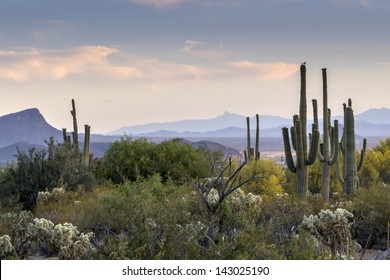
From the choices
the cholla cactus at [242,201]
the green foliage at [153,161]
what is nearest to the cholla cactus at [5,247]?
the cholla cactus at [242,201]

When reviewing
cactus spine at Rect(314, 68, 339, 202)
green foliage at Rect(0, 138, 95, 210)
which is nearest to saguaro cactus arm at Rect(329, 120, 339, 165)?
cactus spine at Rect(314, 68, 339, 202)

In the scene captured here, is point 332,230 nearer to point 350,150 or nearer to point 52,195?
point 52,195

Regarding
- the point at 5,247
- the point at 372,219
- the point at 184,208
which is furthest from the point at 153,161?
the point at 5,247

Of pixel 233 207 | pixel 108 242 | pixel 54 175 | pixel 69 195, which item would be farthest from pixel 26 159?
pixel 108 242

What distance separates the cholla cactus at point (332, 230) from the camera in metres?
10.9

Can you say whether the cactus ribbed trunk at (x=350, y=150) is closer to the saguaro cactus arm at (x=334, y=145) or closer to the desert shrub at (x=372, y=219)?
the saguaro cactus arm at (x=334, y=145)

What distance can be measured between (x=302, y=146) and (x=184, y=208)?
28.5ft

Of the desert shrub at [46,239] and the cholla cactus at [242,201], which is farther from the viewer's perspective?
the cholla cactus at [242,201]

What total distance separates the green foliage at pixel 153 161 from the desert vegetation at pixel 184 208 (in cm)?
4

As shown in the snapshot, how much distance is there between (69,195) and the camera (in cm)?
1864

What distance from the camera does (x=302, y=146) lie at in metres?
19.8
